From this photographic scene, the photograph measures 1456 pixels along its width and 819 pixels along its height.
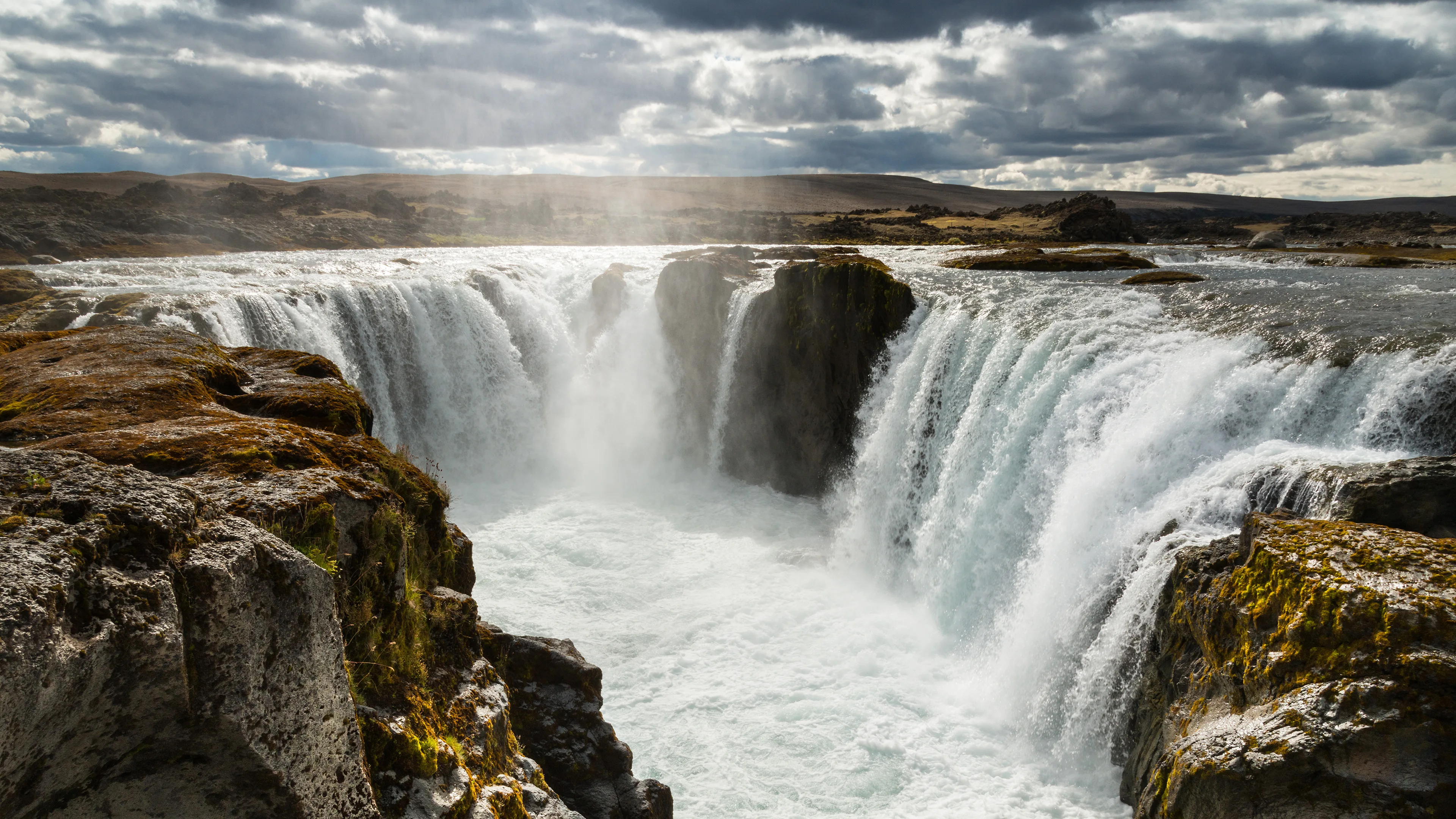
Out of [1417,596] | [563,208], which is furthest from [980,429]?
[563,208]

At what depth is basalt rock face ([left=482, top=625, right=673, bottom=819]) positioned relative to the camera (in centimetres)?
885

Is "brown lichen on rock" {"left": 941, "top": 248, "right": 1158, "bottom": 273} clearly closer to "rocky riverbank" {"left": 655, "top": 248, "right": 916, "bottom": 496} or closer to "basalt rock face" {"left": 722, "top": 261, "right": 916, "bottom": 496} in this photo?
"rocky riverbank" {"left": 655, "top": 248, "right": 916, "bottom": 496}

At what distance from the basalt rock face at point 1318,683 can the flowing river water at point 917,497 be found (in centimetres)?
191

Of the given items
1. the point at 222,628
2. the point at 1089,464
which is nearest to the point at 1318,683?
the point at 1089,464

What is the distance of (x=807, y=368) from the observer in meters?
23.6

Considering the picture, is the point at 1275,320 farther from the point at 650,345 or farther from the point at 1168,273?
the point at 650,345

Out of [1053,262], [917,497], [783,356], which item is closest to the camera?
[917,497]

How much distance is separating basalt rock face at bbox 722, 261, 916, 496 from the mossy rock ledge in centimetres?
1527

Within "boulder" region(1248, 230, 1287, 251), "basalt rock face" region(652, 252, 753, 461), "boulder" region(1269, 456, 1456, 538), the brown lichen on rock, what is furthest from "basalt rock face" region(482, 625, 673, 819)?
"boulder" region(1248, 230, 1287, 251)

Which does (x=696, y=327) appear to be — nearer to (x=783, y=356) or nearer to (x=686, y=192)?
(x=783, y=356)

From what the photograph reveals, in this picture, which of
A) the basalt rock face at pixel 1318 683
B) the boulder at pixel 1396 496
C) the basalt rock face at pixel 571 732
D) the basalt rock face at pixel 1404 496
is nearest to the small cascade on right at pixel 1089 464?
the boulder at pixel 1396 496

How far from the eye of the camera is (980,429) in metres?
15.6

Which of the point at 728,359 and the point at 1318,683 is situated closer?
the point at 1318,683

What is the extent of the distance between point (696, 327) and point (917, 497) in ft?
38.4
